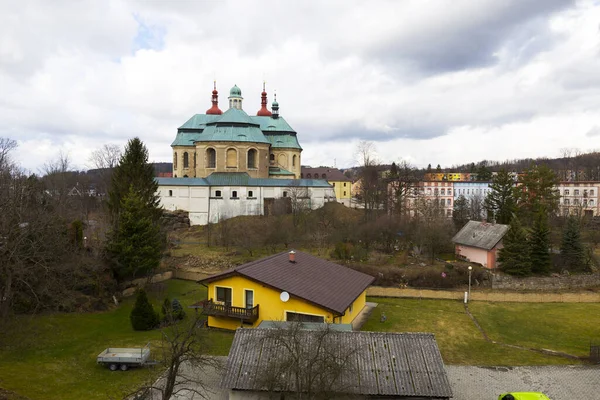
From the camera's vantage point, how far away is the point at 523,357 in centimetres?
1889

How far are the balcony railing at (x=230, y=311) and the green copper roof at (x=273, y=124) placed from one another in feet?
159

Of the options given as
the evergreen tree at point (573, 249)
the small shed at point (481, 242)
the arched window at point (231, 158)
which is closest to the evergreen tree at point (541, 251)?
the evergreen tree at point (573, 249)

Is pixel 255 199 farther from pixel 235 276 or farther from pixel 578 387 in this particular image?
pixel 578 387

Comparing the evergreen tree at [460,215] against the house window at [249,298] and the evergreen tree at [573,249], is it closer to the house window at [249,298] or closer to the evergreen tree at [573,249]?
the evergreen tree at [573,249]

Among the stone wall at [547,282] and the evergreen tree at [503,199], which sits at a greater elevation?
the evergreen tree at [503,199]

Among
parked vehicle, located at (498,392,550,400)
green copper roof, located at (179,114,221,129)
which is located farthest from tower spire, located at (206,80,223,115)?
parked vehicle, located at (498,392,550,400)

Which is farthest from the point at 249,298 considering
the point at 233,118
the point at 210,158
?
the point at 233,118

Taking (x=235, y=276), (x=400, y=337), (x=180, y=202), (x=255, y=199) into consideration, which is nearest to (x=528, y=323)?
(x=400, y=337)

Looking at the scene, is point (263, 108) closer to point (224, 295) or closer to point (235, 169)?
point (235, 169)

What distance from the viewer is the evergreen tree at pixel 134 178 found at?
32781mm

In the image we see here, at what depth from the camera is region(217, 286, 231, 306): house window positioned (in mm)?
21078

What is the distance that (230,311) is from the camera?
67.2 ft

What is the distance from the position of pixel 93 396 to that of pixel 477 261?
31302mm

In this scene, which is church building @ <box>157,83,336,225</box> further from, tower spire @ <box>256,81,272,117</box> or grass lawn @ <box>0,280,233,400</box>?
grass lawn @ <box>0,280,233,400</box>
